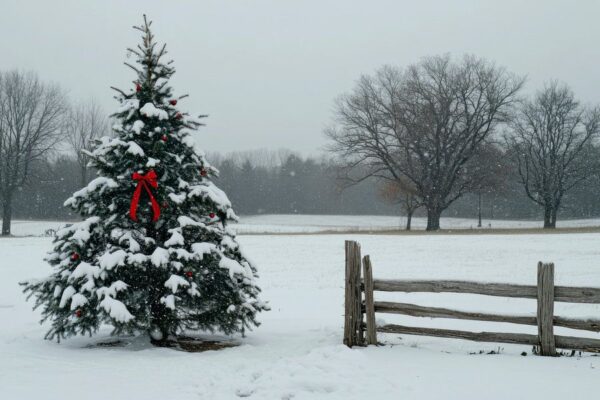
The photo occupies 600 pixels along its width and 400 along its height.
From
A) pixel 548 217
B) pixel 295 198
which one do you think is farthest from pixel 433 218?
pixel 295 198

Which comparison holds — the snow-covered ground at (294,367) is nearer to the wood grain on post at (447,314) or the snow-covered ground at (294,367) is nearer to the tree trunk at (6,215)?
the wood grain on post at (447,314)

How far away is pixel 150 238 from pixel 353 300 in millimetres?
3256

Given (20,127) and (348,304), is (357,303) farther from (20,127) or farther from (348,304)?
(20,127)

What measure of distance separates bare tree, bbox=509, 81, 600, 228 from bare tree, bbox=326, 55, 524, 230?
8.96 m

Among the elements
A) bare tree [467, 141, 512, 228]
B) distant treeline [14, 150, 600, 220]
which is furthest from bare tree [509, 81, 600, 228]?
distant treeline [14, 150, 600, 220]

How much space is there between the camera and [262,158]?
499ft

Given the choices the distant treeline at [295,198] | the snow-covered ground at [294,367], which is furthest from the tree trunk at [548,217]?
the snow-covered ground at [294,367]

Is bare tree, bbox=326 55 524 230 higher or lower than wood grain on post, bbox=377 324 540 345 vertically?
higher

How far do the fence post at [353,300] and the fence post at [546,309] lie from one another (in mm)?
2546

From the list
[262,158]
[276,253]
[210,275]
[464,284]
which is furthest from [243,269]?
[262,158]

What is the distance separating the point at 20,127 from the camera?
141 ft

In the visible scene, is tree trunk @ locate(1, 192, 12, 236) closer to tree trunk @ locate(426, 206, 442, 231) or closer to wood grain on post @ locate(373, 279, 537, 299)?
tree trunk @ locate(426, 206, 442, 231)

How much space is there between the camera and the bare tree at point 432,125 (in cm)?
4228

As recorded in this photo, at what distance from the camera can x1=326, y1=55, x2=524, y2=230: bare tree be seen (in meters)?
42.3
